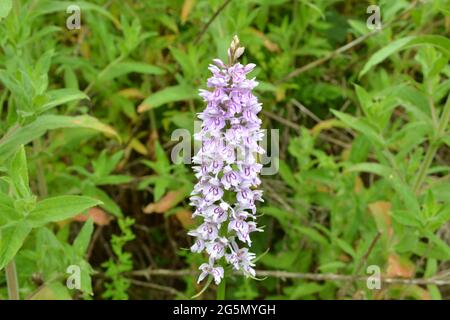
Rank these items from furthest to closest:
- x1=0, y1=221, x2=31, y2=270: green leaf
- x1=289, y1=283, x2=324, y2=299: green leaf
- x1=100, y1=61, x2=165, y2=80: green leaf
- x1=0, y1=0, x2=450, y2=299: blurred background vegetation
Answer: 1. x1=100, y1=61, x2=165, y2=80: green leaf
2. x1=289, y1=283, x2=324, y2=299: green leaf
3. x1=0, y1=0, x2=450, y2=299: blurred background vegetation
4. x1=0, y1=221, x2=31, y2=270: green leaf

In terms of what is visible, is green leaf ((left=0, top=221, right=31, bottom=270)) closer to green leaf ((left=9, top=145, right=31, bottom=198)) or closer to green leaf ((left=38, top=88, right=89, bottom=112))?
green leaf ((left=9, top=145, right=31, bottom=198))

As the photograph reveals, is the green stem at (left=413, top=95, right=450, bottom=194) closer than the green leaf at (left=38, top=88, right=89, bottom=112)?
No

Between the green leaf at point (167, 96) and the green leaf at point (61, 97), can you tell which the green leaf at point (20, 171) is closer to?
the green leaf at point (61, 97)

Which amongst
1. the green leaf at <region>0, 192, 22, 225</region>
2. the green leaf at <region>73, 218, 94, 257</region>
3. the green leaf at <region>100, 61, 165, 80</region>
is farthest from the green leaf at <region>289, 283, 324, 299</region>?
the green leaf at <region>0, 192, 22, 225</region>

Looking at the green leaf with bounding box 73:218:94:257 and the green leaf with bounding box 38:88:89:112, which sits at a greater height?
the green leaf with bounding box 38:88:89:112

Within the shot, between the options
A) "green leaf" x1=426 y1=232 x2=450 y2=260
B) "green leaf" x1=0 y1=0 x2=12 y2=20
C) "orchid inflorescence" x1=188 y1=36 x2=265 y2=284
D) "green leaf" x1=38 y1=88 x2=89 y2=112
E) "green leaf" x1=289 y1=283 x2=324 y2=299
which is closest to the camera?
"orchid inflorescence" x1=188 y1=36 x2=265 y2=284

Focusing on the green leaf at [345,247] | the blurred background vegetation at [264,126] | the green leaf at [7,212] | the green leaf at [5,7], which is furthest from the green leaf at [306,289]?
the green leaf at [5,7]

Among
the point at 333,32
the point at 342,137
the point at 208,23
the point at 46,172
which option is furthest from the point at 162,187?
the point at 333,32

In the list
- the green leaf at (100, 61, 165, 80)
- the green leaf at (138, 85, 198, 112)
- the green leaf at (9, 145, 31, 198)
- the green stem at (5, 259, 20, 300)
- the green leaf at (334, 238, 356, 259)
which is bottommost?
the green stem at (5, 259, 20, 300)
